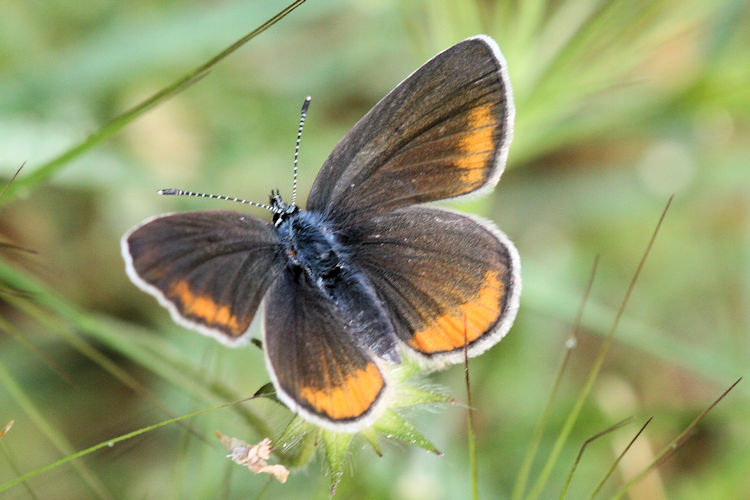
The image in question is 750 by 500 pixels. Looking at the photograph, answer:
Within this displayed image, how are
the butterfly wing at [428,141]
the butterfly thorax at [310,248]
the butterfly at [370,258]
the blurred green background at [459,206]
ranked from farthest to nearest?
the blurred green background at [459,206] < the butterfly thorax at [310,248] < the butterfly wing at [428,141] < the butterfly at [370,258]

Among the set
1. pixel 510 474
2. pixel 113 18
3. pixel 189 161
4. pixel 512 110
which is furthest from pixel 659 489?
pixel 113 18

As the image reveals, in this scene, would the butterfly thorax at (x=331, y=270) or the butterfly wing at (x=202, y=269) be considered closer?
the butterfly wing at (x=202, y=269)

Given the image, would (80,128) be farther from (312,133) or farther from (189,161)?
(312,133)

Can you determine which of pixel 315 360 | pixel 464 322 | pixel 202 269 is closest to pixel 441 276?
pixel 464 322

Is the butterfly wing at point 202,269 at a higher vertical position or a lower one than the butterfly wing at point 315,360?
higher

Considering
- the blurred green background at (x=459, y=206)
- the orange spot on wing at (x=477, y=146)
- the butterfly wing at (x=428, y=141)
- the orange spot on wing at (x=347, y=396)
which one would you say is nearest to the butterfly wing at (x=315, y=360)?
the orange spot on wing at (x=347, y=396)

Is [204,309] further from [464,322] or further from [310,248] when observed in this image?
[464,322]

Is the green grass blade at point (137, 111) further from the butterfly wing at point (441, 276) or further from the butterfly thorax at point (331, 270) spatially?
the butterfly wing at point (441, 276)
